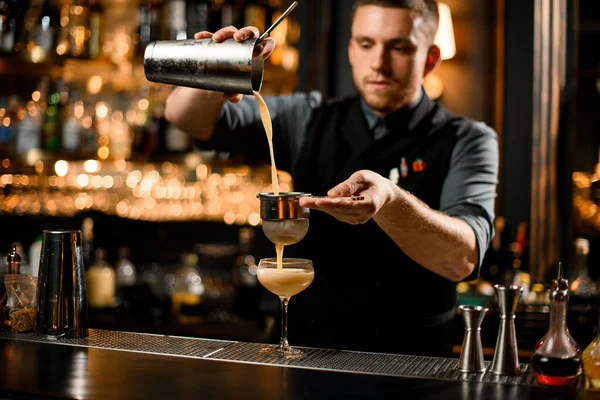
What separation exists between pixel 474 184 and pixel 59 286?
3.81ft

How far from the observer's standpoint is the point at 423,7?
2.33m

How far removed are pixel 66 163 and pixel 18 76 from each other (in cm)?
A: 49

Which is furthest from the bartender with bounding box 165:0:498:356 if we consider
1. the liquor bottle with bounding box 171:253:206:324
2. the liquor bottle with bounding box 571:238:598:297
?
the liquor bottle with bounding box 171:253:206:324

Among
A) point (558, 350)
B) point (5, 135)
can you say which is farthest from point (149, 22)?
point (558, 350)

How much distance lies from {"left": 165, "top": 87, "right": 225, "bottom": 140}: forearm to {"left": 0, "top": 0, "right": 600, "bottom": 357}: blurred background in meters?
1.34

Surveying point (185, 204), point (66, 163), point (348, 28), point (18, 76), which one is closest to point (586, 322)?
point (348, 28)

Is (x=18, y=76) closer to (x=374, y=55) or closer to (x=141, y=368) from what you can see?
(x=374, y=55)

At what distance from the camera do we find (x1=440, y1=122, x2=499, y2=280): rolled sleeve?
7.29 ft

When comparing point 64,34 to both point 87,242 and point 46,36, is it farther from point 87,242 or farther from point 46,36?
point 87,242

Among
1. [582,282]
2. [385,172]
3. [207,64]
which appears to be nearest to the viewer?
[207,64]

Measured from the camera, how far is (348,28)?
380cm

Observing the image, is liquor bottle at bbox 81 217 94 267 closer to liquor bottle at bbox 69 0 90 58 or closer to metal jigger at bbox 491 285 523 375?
liquor bottle at bbox 69 0 90 58

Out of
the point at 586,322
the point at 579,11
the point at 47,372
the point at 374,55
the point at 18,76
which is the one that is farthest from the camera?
the point at 18,76

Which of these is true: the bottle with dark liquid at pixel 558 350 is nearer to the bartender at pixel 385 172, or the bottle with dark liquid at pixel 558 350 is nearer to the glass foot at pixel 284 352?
the glass foot at pixel 284 352
